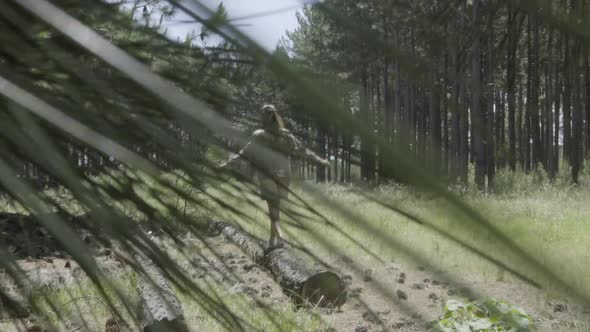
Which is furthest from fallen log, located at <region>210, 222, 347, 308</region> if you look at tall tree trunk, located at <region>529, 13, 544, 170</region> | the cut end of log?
tall tree trunk, located at <region>529, 13, 544, 170</region>

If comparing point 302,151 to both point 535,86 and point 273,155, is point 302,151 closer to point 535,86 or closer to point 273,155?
point 273,155

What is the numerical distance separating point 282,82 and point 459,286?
0.45 feet

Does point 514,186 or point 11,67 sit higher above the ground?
point 11,67

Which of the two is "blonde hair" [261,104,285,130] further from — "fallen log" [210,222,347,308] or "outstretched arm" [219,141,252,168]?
"fallen log" [210,222,347,308]

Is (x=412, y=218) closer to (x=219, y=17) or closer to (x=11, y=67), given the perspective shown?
Answer: (x=219, y=17)

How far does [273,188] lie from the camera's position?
49cm

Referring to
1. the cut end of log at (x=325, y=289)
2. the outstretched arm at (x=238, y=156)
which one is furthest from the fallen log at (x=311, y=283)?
the outstretched arm at (x=238, y=156)

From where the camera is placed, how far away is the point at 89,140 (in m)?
0.36

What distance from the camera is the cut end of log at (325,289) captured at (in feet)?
13.0

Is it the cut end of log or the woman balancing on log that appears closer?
the woman balancing on log

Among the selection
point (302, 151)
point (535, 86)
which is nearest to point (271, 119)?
point (302, 151)

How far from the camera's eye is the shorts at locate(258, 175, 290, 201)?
0.43 meters

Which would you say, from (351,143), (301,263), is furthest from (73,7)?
(301,263)

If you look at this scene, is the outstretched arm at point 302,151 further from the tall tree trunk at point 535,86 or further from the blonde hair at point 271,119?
the tall tree trunk at point 535,86
